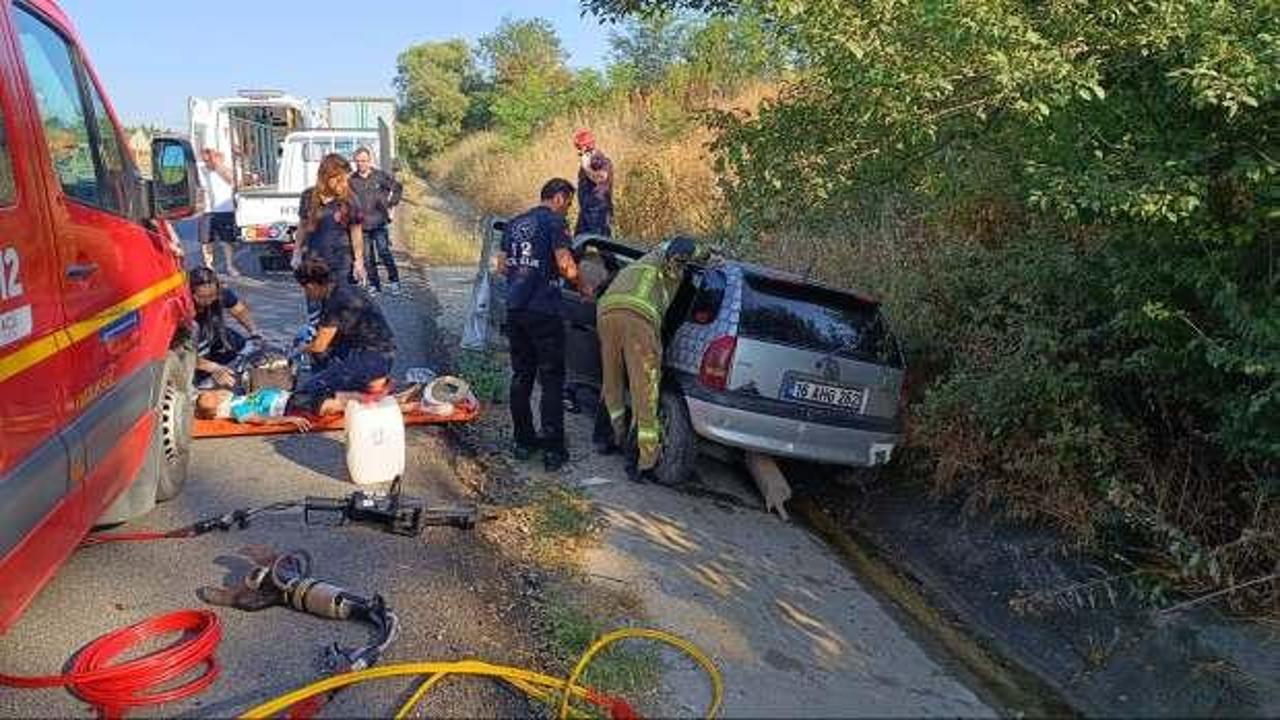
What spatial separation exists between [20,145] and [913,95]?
3968mm

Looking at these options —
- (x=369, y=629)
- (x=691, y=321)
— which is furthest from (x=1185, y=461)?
(x=369, y=629)

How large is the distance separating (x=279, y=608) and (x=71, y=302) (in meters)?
1.47

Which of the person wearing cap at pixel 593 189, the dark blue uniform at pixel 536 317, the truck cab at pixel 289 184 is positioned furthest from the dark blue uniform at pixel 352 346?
the truck cab at pixel 289 184

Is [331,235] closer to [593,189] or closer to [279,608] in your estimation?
[593,189]

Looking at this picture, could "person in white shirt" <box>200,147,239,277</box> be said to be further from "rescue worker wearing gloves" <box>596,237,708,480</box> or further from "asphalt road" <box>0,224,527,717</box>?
"rescue worker wearing gloves" <box>596,237,708,480</box>

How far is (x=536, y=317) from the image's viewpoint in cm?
655

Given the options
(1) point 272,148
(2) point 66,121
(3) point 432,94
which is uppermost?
(3) point 432,94

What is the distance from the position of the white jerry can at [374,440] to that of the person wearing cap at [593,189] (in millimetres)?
5668

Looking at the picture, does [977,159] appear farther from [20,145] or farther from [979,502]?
[20,145]

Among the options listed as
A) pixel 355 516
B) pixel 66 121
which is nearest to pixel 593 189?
pixel 355 516

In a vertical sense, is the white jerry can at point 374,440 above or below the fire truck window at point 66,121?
below

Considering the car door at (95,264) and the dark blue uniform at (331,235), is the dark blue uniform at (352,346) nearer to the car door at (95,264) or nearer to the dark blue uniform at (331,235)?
the car door at (95,264)

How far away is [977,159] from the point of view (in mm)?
6133

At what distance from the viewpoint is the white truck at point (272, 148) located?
16.1 m
